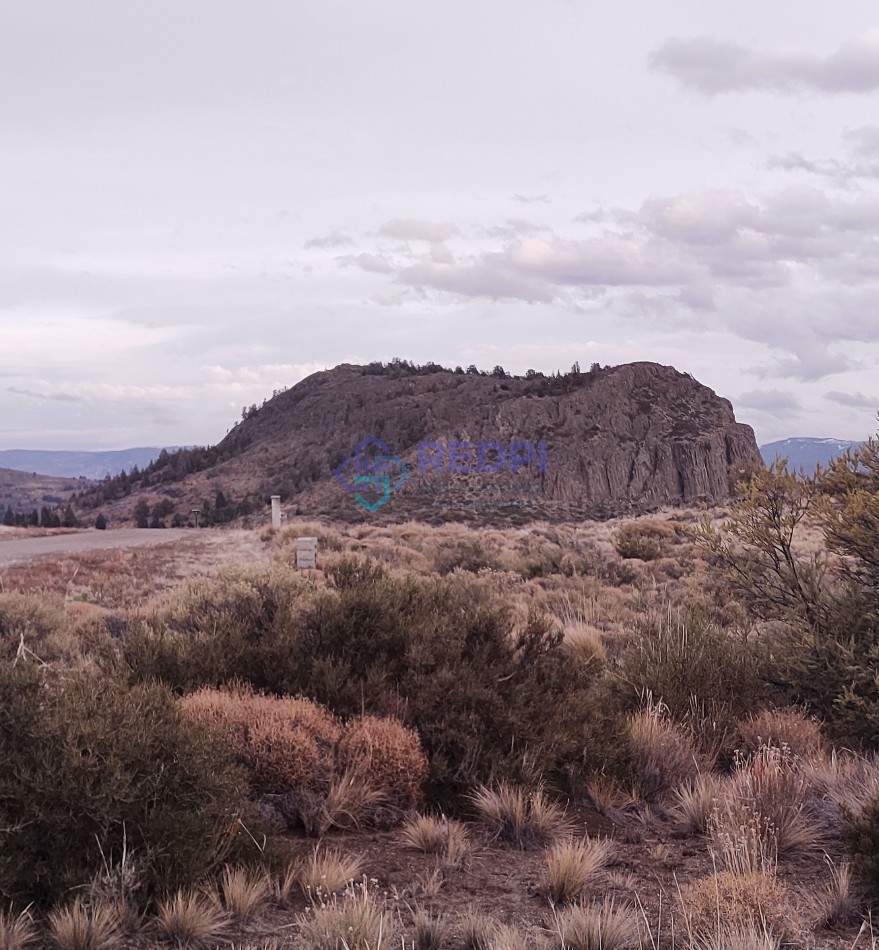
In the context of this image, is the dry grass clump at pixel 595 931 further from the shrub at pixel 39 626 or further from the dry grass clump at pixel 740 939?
the shrub at pixel 39 626

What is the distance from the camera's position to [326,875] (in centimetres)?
424

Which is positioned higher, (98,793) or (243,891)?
(98,793)

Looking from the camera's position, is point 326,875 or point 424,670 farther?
point 424,670

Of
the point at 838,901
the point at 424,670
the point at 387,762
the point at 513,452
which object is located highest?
the point at 513,452

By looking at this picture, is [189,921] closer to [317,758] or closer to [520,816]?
[317,758]

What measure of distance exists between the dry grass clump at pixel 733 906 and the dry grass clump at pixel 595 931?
0.25 meters

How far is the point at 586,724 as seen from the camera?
608 centimetres

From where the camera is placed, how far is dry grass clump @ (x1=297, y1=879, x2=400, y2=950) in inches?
139

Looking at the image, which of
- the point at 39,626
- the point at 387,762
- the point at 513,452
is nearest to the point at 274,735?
the point at 387,762

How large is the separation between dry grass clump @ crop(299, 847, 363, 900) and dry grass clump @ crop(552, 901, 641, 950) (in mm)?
1000

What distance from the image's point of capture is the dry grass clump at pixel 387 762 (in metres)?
5.32

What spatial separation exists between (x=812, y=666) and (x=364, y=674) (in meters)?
3.54

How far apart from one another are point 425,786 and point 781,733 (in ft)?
8.96

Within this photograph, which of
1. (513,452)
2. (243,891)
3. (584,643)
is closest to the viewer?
(243,891)
